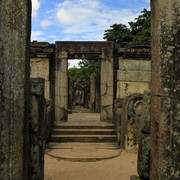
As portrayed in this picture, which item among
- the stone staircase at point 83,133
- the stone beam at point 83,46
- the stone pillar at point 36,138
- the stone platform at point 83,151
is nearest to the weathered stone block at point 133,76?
the stone beam at point 83,46

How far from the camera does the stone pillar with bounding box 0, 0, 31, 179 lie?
3.66m

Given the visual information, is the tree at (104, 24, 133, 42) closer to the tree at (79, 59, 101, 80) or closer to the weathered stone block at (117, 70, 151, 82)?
the tree at (79, 59, 101, 80)

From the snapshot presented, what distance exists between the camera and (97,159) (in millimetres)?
8188

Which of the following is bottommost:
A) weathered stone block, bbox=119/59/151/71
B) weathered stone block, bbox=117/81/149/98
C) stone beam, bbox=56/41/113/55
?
weathered stone block, bbox=117/81/149/98

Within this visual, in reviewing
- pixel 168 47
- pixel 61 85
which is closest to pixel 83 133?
pixel 61 85

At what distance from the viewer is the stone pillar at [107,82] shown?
12562mm

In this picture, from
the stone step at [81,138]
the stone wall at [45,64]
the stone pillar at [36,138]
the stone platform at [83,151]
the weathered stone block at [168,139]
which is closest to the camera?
the weathered stone block at [168,139]

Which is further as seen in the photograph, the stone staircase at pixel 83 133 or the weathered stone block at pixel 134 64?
the weathered stone block at pixel 134 64

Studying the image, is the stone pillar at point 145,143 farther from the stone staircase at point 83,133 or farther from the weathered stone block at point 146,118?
the stone staircase at point 83,133

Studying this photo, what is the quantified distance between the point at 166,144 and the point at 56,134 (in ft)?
23.9

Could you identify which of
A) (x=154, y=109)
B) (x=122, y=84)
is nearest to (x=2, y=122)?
(x=154, y=109)

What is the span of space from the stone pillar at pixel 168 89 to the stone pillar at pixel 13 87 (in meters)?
1.44

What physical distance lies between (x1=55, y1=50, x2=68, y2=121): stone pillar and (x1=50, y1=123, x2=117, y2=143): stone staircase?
1126 millimetres

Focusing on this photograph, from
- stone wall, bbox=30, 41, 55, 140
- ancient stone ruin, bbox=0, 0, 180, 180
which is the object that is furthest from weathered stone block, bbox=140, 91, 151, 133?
stone wall, bbox=30, 41, 55, 140
